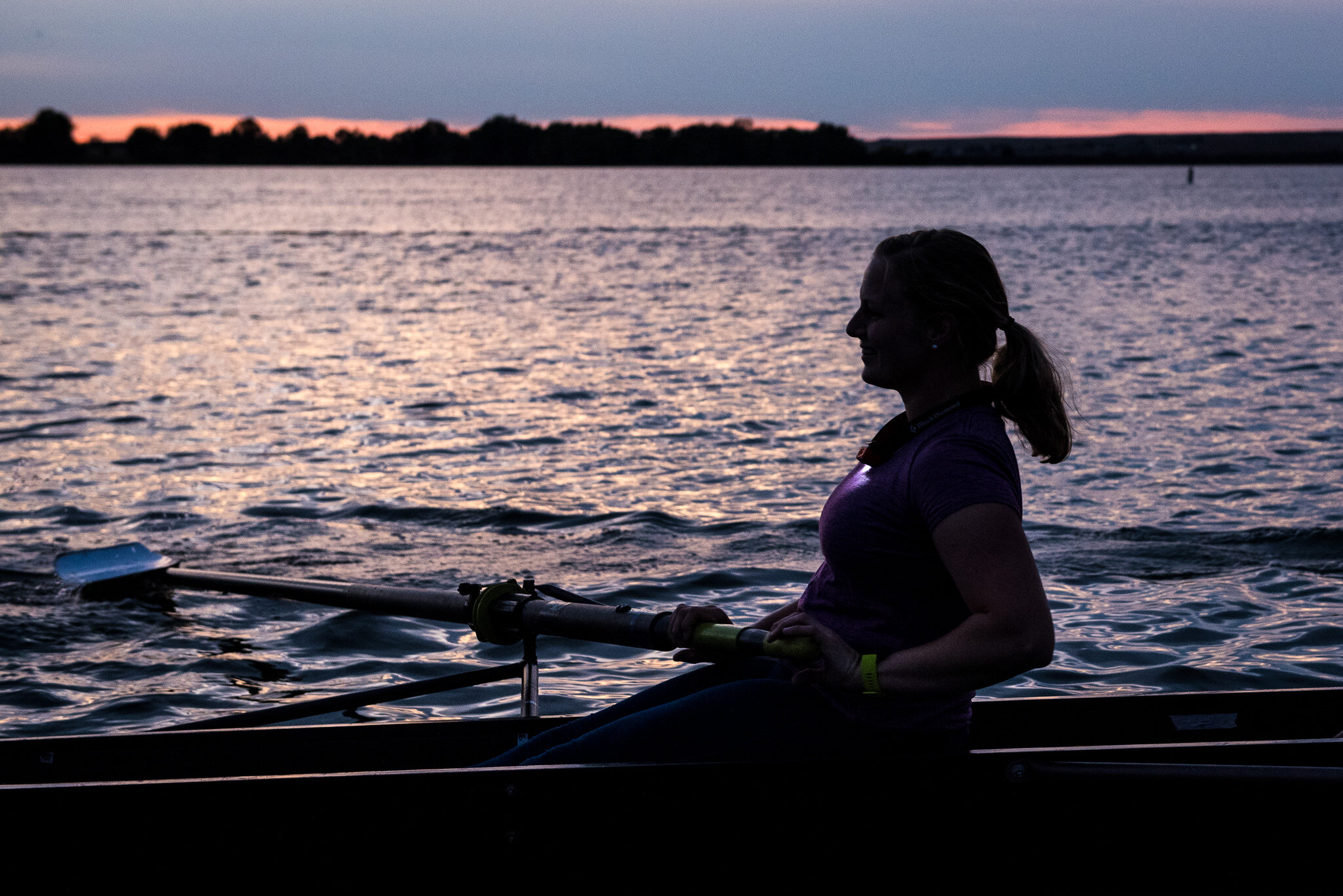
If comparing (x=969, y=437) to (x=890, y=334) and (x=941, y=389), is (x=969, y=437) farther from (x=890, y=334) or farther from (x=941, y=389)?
(x=890, y=334)

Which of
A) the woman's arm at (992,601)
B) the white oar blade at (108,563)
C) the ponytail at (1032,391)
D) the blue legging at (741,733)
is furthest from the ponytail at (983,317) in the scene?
the white oar blade at (108,563)

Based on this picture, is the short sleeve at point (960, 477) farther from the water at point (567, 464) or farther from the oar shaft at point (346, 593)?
the water at point (567, 464)

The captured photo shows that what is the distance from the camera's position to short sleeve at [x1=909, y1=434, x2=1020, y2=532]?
2.95 metres

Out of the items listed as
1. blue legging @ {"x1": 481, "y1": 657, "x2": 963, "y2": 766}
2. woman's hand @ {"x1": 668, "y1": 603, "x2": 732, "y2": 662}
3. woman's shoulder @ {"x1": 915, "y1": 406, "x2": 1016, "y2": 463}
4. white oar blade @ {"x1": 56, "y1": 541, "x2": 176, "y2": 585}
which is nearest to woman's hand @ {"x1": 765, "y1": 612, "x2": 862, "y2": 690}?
blue legging @ {"x1": 481, "y1": 657, "x2": 963, "y2": 766}

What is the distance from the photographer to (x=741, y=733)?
3.48 metres

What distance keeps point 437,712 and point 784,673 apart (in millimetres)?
3460

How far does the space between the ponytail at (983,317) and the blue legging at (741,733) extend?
2.91 ft

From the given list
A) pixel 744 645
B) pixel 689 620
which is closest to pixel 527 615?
pixel 689 620

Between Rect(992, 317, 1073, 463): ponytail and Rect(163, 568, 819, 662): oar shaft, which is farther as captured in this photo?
Rect(163, 568, 819, 662): oar shaft

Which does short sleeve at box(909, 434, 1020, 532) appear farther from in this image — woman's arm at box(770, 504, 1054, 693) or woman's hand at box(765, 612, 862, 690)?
woman's hand at box(765, 612, 862, 690)

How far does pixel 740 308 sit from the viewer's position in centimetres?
2758

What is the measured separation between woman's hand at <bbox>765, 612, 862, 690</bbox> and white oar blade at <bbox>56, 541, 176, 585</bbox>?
20.3ft

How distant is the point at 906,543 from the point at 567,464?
9.92m

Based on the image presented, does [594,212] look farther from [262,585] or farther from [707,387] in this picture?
[262,585]
